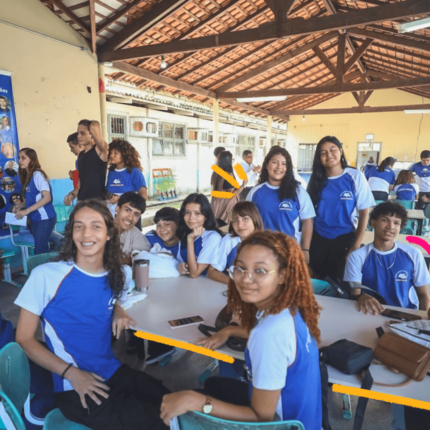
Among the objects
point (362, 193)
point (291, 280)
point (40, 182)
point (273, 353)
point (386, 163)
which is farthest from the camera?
point (386, 163)

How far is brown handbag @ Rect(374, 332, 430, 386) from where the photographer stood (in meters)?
1.12

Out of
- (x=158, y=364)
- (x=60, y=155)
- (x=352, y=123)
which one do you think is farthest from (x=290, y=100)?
(x=158, y=364)

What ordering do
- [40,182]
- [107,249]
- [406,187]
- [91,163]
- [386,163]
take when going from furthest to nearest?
[386,163] < [406,187] < [40,182] < [91,163] < [107,249]

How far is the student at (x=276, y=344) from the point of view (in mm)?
901

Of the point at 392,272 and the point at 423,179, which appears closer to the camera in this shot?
the point at 392,272

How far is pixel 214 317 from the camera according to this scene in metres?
1.60

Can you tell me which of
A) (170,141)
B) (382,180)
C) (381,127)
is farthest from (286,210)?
(381,127)

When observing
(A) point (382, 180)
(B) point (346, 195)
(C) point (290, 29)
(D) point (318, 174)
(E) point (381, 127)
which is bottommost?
(A) point (382, 180)

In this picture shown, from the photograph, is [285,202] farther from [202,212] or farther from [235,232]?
[202,212]

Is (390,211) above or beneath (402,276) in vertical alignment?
above

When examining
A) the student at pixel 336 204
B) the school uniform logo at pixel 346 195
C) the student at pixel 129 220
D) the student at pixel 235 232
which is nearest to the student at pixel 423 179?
the student at pixel 336 204

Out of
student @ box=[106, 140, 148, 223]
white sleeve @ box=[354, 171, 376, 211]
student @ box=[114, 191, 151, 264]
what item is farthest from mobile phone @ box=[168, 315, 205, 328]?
student @ box=[106, 140, 148, 223]

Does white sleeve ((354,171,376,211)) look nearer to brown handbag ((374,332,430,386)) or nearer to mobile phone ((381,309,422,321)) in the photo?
mobile phone ((381,309,422,321))

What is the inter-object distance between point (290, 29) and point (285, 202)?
3.23 m
